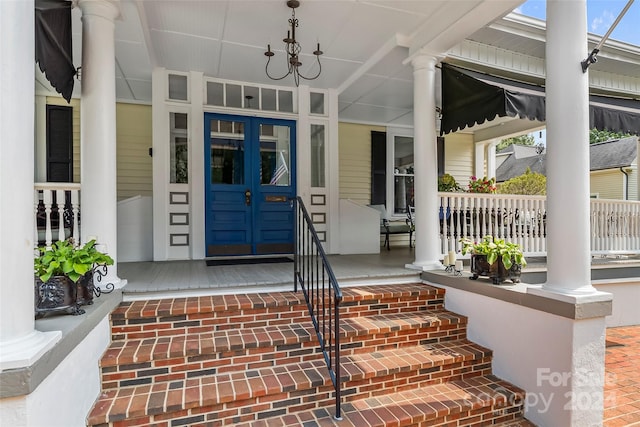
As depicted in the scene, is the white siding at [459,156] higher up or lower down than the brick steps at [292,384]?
higher up

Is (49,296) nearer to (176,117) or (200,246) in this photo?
(200,246)

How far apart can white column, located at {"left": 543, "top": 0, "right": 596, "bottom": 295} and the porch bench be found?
4057 millimetres

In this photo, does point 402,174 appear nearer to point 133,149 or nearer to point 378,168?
point 378,168

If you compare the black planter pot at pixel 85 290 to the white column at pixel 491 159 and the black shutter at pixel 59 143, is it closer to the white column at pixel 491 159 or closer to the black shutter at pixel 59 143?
the black shutter at pixel 59 143

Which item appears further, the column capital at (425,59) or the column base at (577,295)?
the column capital at (425,59)

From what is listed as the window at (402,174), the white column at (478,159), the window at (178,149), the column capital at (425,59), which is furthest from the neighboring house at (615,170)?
the window at (178,149)

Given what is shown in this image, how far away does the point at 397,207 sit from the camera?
285 inches

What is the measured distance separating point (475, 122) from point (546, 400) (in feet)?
8.40

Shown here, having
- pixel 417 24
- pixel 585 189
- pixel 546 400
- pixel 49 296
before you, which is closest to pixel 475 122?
pixel 417 24

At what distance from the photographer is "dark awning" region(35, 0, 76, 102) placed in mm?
2342

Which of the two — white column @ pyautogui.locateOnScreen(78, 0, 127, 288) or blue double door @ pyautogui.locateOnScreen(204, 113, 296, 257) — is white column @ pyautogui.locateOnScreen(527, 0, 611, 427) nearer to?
white column @ pyautogui.locateOnScreen(78, 0, 127, 288)

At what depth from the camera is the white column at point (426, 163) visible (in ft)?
12.7

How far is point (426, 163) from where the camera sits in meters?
3.88

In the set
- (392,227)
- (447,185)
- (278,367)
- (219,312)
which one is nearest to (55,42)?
(219,312)
